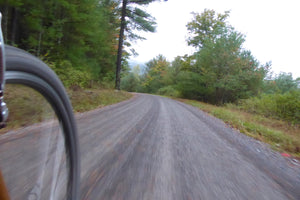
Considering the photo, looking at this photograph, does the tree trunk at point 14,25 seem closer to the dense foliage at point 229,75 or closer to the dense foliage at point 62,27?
the dense foliage at point 62,27

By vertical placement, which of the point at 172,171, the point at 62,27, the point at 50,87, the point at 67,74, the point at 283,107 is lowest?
the point at 172,171

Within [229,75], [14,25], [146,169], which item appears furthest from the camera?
[229,75]

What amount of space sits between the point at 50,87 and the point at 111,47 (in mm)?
16020

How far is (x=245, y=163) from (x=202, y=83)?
17.8 m

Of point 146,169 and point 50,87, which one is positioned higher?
point 50,87

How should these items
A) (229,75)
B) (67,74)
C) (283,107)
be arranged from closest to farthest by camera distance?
(67,74) → (283,107) → (229,75)

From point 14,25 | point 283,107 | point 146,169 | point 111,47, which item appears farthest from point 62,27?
point 283,107

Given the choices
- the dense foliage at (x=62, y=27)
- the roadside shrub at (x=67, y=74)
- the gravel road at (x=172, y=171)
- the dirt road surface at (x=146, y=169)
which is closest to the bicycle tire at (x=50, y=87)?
the dirt road surface at (x=146, y=169)

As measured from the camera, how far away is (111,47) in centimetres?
1542

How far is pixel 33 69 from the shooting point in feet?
1.83

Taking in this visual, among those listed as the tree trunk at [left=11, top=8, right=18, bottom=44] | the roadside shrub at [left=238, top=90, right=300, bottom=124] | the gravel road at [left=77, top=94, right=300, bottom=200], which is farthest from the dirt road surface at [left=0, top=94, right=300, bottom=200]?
the roadside shrub at [left=238, top=90, right=300, bottom=124]

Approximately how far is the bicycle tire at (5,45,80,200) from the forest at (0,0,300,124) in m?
6.44

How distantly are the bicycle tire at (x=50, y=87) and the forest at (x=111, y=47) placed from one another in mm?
6439

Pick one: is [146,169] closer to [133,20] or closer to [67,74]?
[67,74]
